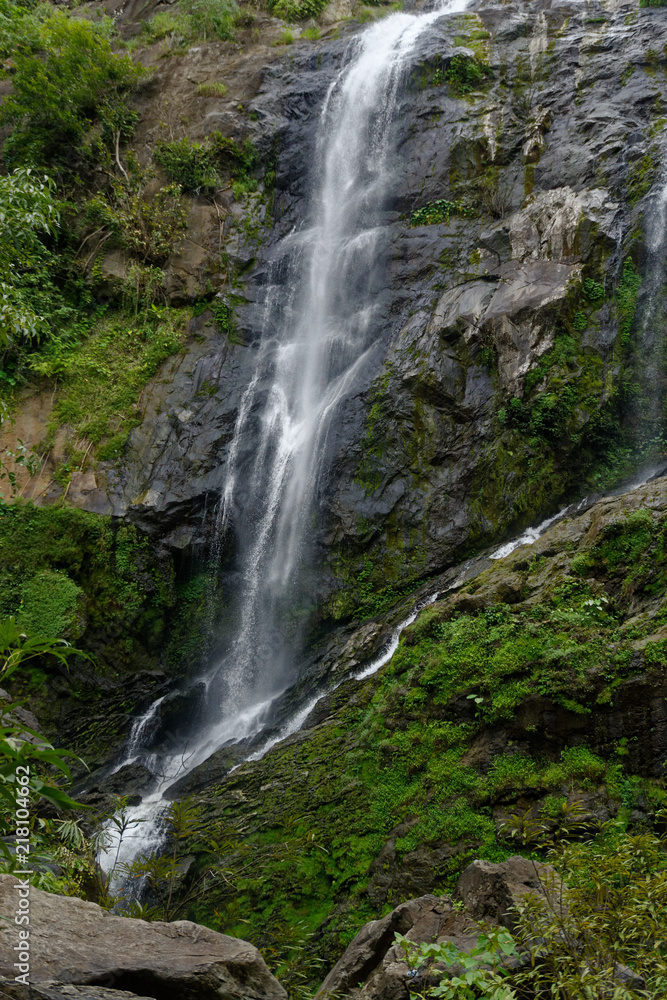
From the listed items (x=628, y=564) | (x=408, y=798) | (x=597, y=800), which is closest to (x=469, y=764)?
(x=408, y=798)

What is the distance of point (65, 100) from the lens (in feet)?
47.9

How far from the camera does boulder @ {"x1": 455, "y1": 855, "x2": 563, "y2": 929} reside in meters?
3.22

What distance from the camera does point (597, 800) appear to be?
4.66 metres

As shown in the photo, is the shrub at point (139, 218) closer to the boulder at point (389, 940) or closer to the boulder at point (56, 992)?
the boulder at point (389, 940)

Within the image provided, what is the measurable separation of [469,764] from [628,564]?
251 cm

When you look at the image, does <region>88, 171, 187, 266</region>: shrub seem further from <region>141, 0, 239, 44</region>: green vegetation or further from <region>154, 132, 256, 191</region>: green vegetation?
<region>141, 0, 239, 44</region>: green vegetation

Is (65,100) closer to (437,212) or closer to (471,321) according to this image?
(437,212)

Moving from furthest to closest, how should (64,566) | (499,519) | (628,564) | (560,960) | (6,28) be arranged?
(6,28), (64,566), (499,519), (628,564), (560,960)

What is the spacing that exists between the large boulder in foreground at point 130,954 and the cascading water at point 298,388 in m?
5.20

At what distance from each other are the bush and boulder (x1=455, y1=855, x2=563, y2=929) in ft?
54.1

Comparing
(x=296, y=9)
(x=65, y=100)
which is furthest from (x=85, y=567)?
(x=296, y=9)

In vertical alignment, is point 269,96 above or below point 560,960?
above

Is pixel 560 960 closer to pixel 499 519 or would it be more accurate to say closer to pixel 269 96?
pixel 499 519

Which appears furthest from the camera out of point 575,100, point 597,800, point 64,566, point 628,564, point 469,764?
point 575,100
